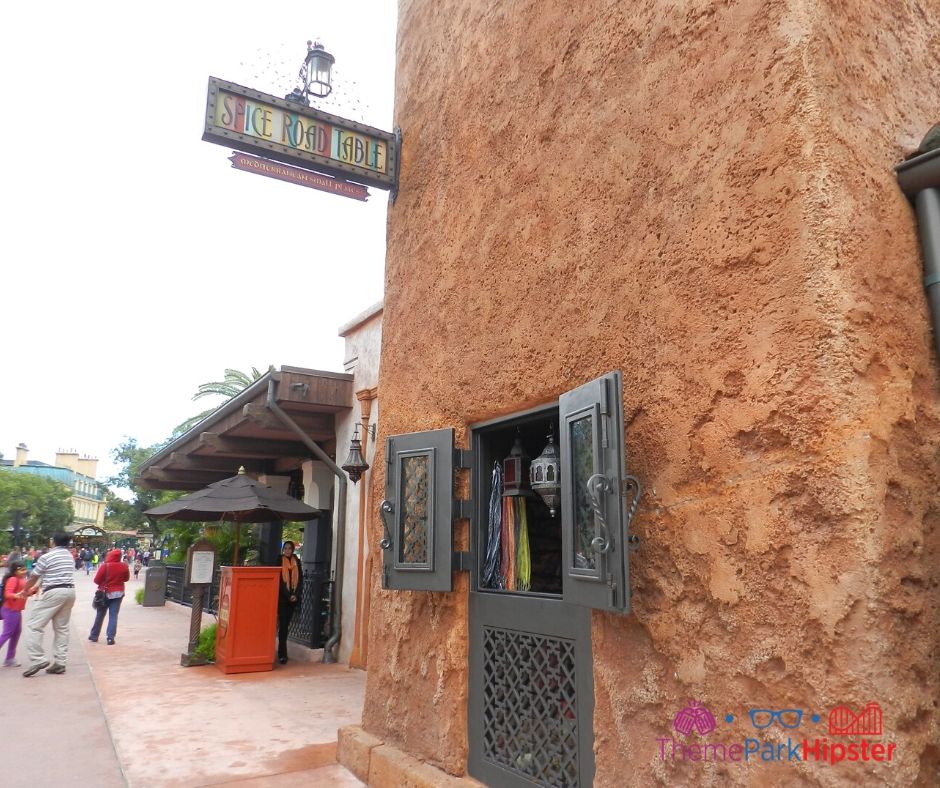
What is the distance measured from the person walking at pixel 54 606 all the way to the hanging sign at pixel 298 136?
570 centimetres

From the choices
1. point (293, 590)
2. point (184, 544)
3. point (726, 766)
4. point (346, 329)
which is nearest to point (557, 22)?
point (726, 766)

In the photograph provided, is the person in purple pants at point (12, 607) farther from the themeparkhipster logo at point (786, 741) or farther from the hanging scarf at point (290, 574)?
the themeparkhipster logo at point (786, 741)

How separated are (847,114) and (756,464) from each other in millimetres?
1362

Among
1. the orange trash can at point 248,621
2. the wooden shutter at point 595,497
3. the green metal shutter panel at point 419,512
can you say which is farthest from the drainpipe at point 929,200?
the orange trash can at point 248,621

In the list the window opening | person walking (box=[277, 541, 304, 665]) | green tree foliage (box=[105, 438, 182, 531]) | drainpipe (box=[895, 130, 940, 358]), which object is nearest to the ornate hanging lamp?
the window opening

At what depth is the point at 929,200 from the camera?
2609 mm

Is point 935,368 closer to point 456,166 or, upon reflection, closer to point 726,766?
point 726,766

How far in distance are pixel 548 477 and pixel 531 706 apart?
119 cm

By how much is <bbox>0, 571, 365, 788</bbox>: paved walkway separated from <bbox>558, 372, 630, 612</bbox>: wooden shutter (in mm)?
2522

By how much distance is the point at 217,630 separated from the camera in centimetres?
891

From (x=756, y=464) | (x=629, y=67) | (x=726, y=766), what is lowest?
(x=726, y=766)

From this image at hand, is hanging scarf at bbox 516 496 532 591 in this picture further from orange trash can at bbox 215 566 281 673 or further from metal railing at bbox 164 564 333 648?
metal railing at bbox 164 564 333 648

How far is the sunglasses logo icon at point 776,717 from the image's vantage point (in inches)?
87.8

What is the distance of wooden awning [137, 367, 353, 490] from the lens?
886 cm
